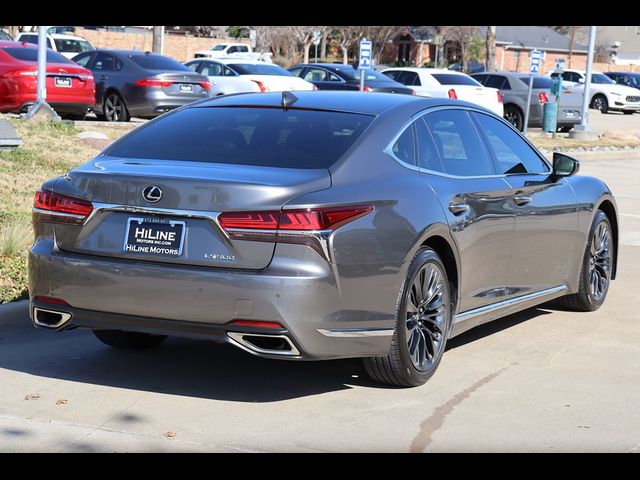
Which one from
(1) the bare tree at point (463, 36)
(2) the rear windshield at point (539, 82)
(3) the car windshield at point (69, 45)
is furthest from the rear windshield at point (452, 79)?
(1) the bare tree at point (463, 36)

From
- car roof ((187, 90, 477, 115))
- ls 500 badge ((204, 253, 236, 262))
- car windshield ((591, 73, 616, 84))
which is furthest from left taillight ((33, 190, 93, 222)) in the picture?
car windshield ((591, 73, 616, 84))

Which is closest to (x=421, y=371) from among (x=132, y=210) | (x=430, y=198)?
(x=430, y=198)

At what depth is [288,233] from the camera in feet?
17.9

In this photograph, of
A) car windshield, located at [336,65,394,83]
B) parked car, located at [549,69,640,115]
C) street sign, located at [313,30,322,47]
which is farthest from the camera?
street sign, located at [313,30,322,47]

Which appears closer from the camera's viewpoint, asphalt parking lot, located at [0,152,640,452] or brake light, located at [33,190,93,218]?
asphalt parking lot, located at [0,152,640,452]

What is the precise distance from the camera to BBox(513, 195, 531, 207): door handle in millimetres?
7297

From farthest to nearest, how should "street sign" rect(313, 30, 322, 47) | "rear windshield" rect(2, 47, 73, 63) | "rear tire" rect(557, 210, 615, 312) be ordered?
"street sign" rect(313, 30, 322, 47) < "rear windshield" rect(2, 47, 73, 63) < "rear tire" rect(557, 210, 615, 312)

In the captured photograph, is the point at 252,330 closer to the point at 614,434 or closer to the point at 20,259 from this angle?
the point at 614,434

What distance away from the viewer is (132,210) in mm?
5676

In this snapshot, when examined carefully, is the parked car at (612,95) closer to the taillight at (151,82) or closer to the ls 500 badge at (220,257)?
the taillight at (151,82)

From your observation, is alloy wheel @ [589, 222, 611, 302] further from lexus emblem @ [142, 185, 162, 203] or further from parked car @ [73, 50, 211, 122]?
parked car @ [73, 50, 211, 122]

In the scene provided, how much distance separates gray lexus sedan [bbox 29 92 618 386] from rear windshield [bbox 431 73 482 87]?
74.3 ft

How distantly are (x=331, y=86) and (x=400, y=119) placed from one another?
73.4 ft
